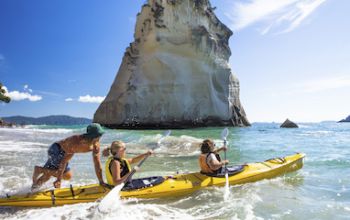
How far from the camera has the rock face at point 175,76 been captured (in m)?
35.3

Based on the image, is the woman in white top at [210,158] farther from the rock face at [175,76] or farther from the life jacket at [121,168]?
the rock face at [175,76]

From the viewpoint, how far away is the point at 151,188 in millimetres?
5883

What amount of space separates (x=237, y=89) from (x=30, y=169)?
34406mm

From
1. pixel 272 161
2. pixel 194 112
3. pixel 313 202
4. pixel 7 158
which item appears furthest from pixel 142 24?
pixel 313 202

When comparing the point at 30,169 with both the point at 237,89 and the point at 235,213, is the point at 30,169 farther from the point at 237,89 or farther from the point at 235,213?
the point at 237,89

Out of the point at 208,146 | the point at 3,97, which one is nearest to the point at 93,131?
the point at 208,146

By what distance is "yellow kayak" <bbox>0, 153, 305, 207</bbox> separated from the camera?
5254 mm

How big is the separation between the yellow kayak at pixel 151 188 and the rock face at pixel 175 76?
27.6 metres

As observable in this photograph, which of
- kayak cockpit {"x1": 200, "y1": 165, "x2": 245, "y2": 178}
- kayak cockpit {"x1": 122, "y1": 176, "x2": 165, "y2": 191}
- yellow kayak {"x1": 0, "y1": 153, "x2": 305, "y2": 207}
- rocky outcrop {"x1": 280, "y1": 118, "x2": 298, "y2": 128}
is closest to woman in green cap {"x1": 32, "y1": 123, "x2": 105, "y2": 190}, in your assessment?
yellow kayak {"x1": 0, "y1": 153, "x2": 305, "y2": 207}

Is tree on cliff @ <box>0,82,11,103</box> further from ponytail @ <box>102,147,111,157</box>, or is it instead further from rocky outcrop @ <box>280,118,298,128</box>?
ponytail @ <box>102,147,111,157</box>

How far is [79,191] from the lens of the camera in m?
5.53

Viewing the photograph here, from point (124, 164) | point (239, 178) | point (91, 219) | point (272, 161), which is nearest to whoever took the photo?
point (91, 219)

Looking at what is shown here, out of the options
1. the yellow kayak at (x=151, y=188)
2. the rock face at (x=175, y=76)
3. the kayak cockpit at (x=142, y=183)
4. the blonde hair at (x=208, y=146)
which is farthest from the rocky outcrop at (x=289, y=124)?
the kayak cockpit at (x=142, y=183)

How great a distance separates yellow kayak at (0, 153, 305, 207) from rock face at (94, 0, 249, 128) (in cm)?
2764
